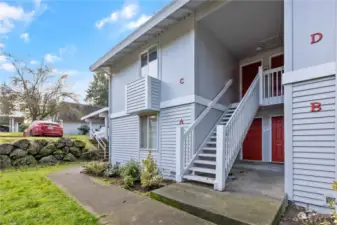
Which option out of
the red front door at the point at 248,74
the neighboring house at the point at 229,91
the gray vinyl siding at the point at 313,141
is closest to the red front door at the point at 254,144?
the neighboring house at the point at 229,91

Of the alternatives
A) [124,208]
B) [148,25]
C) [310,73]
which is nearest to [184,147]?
[124,208]

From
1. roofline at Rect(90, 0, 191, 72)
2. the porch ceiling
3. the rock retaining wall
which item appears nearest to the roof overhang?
roofline at Rect(90, 0, 191, 72)

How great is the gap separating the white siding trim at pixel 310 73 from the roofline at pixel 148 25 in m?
3.37

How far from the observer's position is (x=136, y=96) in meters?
7.14

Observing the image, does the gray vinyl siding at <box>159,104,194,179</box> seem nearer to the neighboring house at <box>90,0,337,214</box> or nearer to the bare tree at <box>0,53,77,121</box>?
the neighboring house at <box>90,0,337,214</box>

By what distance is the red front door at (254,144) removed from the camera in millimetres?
7602

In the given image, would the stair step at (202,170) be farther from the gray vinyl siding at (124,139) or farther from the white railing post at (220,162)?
the gray vinyl siding at (124,139)

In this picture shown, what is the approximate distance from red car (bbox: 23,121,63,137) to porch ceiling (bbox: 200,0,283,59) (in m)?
13.5

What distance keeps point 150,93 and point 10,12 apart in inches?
338

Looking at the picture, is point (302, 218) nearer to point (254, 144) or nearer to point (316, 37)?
point (316, 37)

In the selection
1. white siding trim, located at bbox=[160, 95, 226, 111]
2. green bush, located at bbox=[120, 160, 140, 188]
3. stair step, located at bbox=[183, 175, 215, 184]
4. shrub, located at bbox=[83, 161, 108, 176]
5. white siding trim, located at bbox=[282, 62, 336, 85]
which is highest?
white siding trim, located at bbox=[282, 62, 336, 85]

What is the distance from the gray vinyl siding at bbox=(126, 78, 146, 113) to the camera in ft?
22.5

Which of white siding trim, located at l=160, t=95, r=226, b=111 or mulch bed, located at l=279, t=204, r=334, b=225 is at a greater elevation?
white siding trim, located at l=160, t=95, r=226, b=111

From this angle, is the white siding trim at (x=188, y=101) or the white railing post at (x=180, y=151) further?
the white siding trim at (x=188, y=101)
